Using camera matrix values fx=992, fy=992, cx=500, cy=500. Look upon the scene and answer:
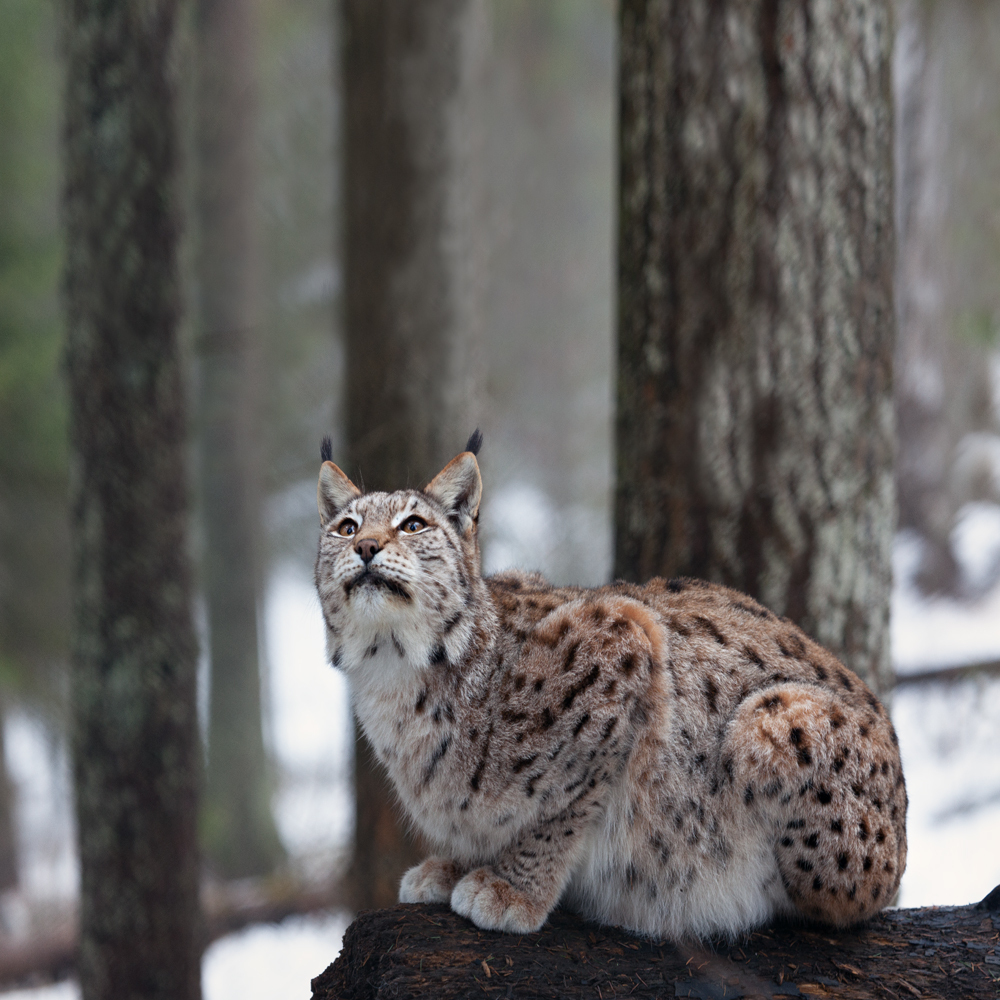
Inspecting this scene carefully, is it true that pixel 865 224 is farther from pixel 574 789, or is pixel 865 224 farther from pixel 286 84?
pixel 286 84

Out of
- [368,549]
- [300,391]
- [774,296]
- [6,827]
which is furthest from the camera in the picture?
[300,391]

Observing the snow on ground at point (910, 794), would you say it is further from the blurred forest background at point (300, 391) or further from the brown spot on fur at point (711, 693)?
the brown spot on fur at point (711, 693)

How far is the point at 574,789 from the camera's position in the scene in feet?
9.93

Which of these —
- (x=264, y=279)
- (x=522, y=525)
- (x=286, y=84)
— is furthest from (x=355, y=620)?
(x=286, y=84)

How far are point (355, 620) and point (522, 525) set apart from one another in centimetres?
955

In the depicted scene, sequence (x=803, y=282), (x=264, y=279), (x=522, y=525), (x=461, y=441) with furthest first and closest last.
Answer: (x=264, y=279) < (x=522, y=525) < (x=461, y=441) < (x=803, y=282)

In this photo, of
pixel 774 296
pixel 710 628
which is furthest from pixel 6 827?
pixel 774 296

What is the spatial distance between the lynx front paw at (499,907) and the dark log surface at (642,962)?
0.04 metres

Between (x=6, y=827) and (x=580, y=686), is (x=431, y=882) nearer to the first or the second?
(x=580, y=686)

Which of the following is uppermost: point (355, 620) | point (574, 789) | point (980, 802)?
point (355, 620)

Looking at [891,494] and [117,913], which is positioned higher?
[891,494]

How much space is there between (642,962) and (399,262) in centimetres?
425

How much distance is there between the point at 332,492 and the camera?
3.18 meters

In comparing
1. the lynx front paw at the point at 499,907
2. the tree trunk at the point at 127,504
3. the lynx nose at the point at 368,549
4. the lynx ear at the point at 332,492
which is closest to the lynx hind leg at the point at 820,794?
the lynx front paw at the point at 499,907
